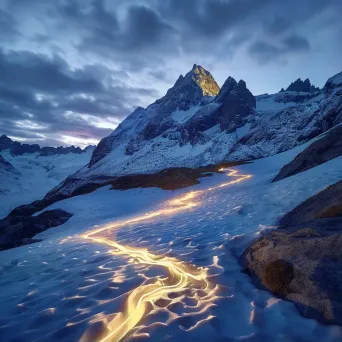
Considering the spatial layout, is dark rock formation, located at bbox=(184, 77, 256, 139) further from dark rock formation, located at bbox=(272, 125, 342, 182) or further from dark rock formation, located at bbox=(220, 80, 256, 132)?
dark rock formation, located at bbox=(272, 125, 342, 182)

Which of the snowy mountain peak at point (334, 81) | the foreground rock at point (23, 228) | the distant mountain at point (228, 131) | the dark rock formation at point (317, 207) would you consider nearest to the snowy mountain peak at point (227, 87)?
the distant mountain at point (228, 131)

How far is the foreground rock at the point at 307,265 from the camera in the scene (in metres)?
4.51

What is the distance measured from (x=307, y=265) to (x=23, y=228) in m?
19.4

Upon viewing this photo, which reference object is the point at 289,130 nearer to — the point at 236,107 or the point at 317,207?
the point at 236,107

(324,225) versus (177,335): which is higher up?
(324,225)

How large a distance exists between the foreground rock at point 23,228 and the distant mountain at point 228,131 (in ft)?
89.4

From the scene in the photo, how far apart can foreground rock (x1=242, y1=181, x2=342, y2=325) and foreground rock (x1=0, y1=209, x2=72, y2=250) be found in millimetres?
14659

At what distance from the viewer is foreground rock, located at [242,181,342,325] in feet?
14.8

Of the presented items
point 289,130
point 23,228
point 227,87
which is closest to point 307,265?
point 23,228

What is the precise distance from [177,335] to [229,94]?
156 m

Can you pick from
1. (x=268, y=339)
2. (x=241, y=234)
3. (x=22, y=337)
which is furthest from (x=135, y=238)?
(x=268, y=339)

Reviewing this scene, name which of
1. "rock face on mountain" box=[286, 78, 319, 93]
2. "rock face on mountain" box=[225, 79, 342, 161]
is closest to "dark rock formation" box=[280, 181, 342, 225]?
"rock face on mountain" box=[225, 79, 342, 161]

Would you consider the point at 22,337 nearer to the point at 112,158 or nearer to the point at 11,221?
the point at 11,221

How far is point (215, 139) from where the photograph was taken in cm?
12262
